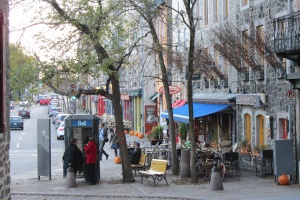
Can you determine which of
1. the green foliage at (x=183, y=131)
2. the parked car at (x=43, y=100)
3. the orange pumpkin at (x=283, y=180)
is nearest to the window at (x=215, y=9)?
the green foliage at (x=183, y=131)

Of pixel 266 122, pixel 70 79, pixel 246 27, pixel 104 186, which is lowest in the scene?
pixel 104 186

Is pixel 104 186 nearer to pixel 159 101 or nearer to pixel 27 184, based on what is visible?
pixel 27 184

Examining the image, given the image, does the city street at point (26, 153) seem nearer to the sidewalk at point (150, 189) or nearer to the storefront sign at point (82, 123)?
the sidewalk at point (150, 189)

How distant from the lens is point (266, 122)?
23.9m

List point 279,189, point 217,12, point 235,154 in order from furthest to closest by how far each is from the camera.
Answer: point 217,12
point 235,154
point 279,189

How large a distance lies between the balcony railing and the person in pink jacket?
684 cm

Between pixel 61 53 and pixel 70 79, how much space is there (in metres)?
1.47

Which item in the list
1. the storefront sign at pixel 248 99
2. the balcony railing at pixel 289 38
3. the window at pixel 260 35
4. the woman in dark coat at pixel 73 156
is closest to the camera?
the balcony railing at pixel 289 38

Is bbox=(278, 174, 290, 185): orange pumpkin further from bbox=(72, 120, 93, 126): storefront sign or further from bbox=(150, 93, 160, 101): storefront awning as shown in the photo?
bbox=(150, 93, 160, 101): storefront awning

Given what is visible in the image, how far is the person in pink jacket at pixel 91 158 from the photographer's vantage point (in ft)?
71.4

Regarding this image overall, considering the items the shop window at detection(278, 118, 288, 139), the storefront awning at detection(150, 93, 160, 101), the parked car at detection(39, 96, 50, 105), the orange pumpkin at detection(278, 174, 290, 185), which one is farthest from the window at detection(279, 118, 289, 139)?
the parked car at detection(39, 96, 50, 105)

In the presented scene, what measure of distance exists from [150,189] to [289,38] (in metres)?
6.31

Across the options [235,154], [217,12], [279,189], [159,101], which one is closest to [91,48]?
[235,154]

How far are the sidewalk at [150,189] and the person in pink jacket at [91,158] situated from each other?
1.03 feet
